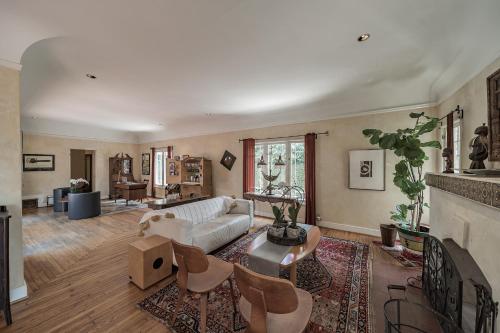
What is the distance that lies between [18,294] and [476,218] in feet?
13.6

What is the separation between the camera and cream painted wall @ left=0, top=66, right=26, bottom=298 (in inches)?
78.4

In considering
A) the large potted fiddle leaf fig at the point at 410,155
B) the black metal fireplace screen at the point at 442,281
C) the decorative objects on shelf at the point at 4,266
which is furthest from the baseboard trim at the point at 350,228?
the decorative objects on shelf at the point at 4,266

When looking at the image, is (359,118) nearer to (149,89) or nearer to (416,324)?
(416,324)

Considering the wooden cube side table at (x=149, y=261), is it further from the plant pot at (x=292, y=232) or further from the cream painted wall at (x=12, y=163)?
the plant pot at (x=292, y=232)

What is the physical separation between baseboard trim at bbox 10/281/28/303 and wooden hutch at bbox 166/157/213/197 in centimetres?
405

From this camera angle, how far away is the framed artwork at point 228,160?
19.7ft

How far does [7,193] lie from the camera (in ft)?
6.63

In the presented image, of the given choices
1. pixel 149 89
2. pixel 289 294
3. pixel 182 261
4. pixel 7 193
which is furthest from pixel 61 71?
pixel 289 294

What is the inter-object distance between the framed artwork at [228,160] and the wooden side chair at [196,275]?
4.28 m

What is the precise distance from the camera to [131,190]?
6645 millimetres

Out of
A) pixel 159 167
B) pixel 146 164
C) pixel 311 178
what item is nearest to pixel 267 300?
pixel 311 178

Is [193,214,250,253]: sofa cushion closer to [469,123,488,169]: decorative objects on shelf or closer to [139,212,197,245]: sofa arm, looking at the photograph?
[139,212,197,245]: sofa arm

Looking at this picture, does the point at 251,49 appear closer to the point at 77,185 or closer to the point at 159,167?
the point at 77,185

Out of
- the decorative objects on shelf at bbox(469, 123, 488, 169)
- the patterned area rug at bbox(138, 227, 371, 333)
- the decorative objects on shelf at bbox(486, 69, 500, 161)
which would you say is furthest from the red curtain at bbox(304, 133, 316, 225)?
the decorative objects on shelf at bbox(469, 123, 488, 169)
